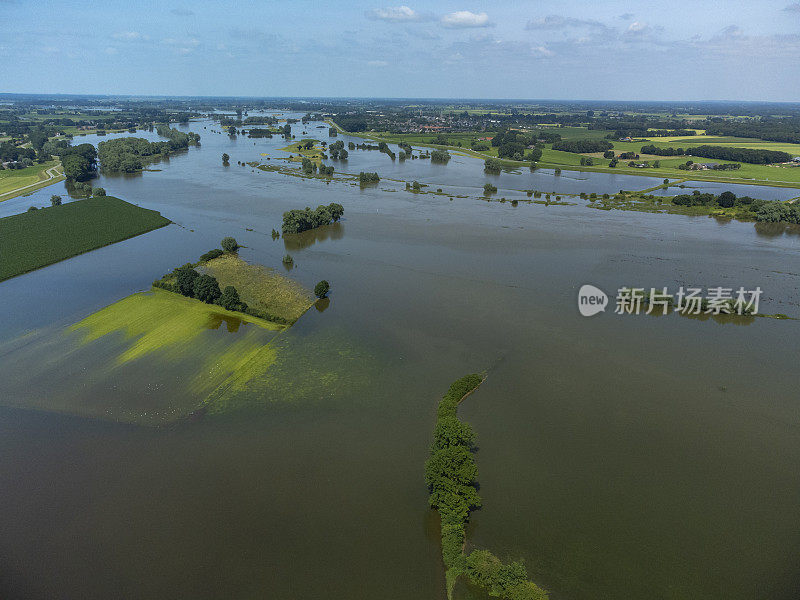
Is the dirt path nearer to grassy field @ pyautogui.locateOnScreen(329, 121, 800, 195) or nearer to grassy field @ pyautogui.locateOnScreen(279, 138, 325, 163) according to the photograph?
grassy field @ pyautogui.locateOnScreen(279, 138, 325, 163)

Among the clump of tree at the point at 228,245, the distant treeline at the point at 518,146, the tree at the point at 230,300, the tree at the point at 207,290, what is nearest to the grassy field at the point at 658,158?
the distant treeline at the point at 518,146

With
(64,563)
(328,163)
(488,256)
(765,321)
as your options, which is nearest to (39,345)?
(64,563)

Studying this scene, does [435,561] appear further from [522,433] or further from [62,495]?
[62,495]

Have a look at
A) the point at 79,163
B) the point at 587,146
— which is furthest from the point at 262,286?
the point at 587,146

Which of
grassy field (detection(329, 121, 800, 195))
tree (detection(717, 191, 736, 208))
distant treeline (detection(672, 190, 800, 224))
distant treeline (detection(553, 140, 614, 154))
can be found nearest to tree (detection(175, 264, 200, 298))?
distant treeline (detection(672, 190, 800, 224))

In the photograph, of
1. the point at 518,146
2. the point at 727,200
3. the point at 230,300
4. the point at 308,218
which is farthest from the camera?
the point at 518,146

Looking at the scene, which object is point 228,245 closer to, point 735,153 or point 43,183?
point 43,183
